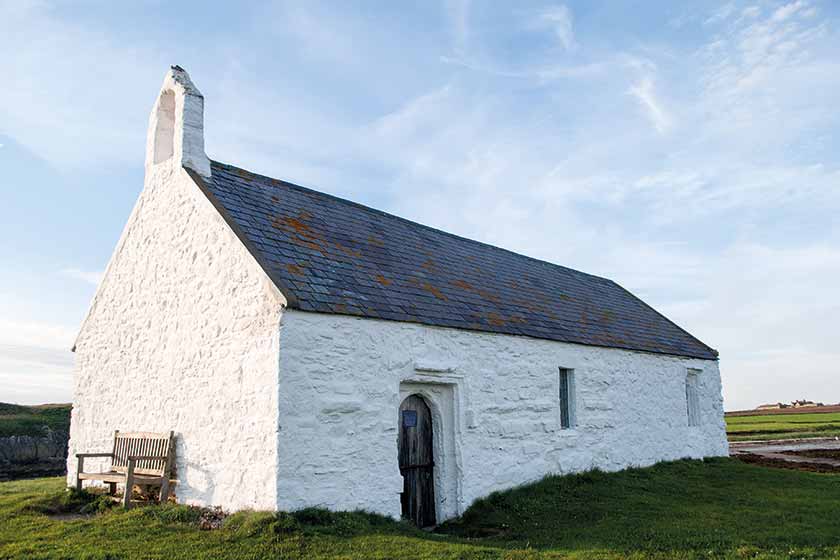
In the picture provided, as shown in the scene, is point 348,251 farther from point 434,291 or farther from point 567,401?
point 567,401

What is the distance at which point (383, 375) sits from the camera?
9.95 meters

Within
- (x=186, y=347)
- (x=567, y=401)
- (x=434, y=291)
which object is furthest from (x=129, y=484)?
(x=567, y=401)

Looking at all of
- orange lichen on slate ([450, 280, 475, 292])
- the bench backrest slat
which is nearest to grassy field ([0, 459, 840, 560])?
the bench backrest slat

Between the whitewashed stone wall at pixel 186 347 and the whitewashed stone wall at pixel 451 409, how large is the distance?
0.47 metres

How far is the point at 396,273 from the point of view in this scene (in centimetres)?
1197

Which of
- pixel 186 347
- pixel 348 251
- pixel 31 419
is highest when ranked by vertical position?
pixel 348 251

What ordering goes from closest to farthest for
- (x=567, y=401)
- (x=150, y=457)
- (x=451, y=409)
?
1. (x=150, y=457)
2. (x=451, y=409)
3. (x=567, y=401)

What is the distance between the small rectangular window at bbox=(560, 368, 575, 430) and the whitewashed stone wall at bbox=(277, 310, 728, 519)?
0.13 meters

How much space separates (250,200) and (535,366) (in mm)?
6179

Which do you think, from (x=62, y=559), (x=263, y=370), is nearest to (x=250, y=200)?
(x=263, y=370)

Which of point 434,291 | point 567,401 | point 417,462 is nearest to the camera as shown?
point 417,462

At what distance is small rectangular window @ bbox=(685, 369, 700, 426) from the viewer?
60.6ft

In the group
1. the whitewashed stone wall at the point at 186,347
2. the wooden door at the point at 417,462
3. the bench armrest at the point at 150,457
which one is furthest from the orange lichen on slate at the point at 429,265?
the bench armrest at the point at 150,457

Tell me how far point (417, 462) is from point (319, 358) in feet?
9.35
